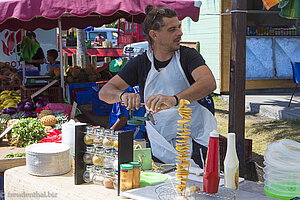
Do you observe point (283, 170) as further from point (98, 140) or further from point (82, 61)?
point (82, 61)

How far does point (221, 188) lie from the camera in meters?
2.06

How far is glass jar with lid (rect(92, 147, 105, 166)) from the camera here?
89.8 inches

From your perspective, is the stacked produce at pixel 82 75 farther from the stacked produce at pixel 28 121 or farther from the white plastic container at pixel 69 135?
the white plastic container at pixel 69 135

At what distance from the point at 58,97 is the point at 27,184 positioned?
4.67 m

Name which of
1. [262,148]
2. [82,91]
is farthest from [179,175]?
[82,91]

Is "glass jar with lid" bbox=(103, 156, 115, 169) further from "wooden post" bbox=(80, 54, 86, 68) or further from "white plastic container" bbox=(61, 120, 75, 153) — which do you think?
"wooden post" bbox=(80, 54, 86, 68)

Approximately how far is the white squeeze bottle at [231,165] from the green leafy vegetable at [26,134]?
238 centimetres

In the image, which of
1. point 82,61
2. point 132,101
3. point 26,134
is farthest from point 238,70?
point 82,61

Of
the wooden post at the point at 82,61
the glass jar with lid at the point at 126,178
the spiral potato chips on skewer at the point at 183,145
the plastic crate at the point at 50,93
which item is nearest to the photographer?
the spiral potato chips on skewer at the point at 183,145

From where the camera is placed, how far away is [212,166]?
6.42 ft

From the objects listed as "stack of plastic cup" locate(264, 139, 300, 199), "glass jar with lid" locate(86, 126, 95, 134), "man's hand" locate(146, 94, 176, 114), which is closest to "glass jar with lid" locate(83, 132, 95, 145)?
"glass jar with lid" locate(86, 126, 95, 134)

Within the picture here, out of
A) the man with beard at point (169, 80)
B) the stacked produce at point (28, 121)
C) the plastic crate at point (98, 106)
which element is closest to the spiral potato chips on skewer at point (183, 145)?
the man with beard at point (169, 80)

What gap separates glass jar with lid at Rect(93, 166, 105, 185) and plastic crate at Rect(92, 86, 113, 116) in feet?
17.0

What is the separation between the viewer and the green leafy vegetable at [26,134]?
3.89 meters
